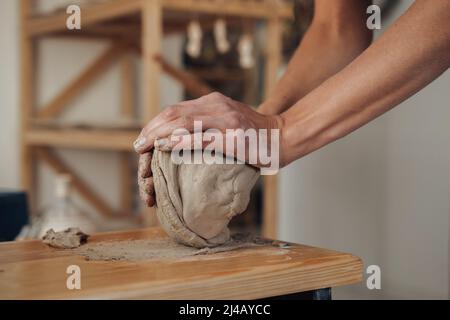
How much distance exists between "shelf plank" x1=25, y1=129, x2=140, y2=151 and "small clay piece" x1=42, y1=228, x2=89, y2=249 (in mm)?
1295

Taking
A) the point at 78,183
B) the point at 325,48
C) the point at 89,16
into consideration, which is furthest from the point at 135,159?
the point at 325,48

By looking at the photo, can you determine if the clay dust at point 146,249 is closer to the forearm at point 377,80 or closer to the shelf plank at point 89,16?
the forearm at point 377,80

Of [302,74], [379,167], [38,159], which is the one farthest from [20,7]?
[302,74]

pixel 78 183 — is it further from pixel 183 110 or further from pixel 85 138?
pixel 183 110

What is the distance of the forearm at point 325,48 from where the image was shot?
50.6 inches

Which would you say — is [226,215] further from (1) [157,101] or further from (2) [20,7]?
(2) [20,7]

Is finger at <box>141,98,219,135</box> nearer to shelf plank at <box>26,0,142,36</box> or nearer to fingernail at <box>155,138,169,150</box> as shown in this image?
fingernail at <box>155,138,169,150</box>

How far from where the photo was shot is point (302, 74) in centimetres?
130

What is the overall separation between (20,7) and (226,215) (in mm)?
2596

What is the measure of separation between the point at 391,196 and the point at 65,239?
121cm

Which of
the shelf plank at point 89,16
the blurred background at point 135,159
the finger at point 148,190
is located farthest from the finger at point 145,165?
the shelf plank at point 89,16

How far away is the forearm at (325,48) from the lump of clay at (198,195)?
275mm

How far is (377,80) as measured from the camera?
98cm
